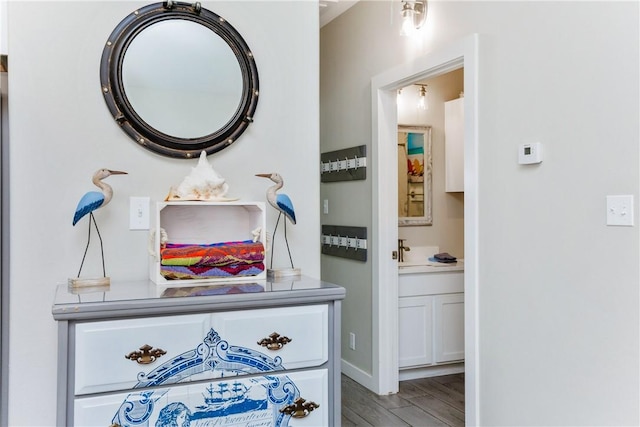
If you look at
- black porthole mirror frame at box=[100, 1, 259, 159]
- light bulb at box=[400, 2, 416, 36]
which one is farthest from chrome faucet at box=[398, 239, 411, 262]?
black porthole mirror frame at box=[100, 1, 259, 159]

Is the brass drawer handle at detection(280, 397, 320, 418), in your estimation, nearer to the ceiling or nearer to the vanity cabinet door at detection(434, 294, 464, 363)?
the vanity cabinet door at detection(434, 294, 464, 363)

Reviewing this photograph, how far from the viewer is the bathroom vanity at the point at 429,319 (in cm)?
364

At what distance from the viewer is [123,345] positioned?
1529 millimetres

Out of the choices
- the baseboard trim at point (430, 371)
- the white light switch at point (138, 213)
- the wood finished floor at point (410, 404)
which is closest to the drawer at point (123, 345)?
the white light switch at point (138, 213)

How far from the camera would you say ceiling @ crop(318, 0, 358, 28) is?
3.84 meters

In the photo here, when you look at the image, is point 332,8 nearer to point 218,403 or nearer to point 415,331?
point 415,331

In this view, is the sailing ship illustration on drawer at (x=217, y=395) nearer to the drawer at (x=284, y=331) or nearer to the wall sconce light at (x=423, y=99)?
the drawer at (x=284, y=331)

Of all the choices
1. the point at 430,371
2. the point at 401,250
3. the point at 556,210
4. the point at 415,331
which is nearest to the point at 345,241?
the point at 401,250

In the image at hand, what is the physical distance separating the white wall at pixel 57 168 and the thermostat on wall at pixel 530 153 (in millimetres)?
1200

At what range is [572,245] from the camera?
214 centimetres

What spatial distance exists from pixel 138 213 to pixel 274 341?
2.41ft

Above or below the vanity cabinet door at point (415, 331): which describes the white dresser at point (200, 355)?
above

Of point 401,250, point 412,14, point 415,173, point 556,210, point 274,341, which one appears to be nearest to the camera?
point 274,341

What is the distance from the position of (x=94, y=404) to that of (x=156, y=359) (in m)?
0.20
